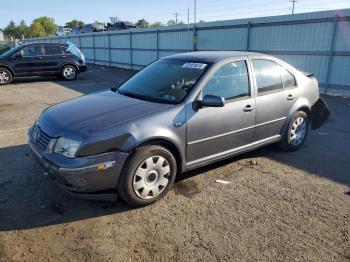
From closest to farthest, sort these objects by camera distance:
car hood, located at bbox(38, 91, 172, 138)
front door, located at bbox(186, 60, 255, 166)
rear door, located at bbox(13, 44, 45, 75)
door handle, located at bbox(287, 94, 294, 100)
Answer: car hood, located at bbox(38, 91, 172, 138)
front door, located at bbox(186, 60, 255, 166)
door handle, located at bbox(287, 94, 294, 100)
rear door, located at bbox(13, 44, 45, 75)

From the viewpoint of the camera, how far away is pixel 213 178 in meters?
4.31

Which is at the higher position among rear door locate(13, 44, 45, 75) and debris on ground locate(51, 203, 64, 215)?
rear door locate(13, 44, 45, 75)

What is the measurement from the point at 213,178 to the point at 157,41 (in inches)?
589

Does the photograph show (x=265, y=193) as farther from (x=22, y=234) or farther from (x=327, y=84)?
(x=327, y=84)

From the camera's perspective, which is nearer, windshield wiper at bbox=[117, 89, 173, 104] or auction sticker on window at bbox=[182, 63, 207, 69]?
windshield wiper at bbox=[117, 89, 173, 104]

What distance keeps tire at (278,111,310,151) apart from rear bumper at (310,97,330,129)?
1.71 ft

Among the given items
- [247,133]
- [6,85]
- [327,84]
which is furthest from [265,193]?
[6,85]

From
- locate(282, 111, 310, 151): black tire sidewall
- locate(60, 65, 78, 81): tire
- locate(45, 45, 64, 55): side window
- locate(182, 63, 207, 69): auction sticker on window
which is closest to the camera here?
locate(182, 63, 207, 69): auction sticker on window

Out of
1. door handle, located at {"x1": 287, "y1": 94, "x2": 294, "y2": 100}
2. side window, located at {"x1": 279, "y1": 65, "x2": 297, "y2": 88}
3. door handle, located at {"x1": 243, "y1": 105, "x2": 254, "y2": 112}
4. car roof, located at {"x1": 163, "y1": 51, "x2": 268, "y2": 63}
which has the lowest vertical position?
door handle, located at {"x1": 243, "y1": 105, "x2": 254, "y2": 112}

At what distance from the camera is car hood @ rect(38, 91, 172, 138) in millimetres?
3334

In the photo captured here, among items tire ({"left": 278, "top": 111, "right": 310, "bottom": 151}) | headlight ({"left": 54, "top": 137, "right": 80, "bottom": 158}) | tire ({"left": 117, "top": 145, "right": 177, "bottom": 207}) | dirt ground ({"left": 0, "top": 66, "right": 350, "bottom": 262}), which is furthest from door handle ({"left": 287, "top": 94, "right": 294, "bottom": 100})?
headlight ({"left": 54, "top": 137, "right": 80, "bottom": 158})

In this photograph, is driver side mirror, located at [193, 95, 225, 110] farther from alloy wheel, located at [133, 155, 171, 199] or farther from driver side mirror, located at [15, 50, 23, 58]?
driver side mirror, located at [15, 50, 23, 58]

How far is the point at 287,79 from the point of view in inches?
198

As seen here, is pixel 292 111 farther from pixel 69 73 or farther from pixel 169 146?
pixel 69 73
